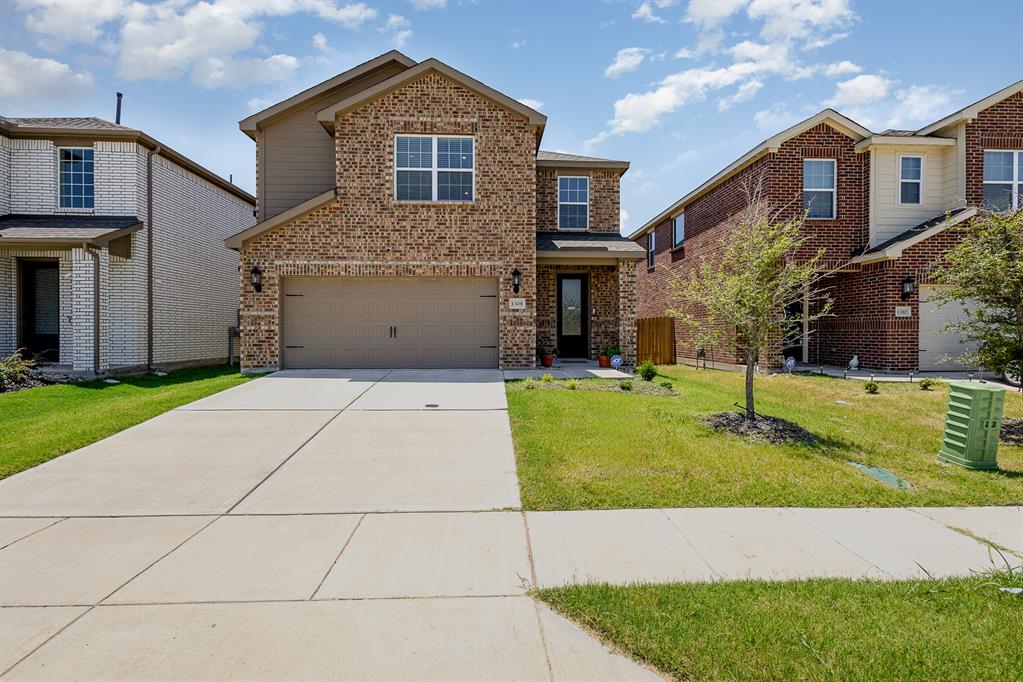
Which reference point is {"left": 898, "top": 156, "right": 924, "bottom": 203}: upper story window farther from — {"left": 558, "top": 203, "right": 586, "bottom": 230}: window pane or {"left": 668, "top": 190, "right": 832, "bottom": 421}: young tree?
{"left": 668, "top": 190, "right": 832, "bottom": 421}: young tree

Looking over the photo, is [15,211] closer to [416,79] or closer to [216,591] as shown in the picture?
[416,79]

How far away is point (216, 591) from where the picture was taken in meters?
3.62

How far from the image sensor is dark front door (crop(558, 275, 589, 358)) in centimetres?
1677

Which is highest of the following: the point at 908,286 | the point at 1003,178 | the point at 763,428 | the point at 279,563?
the point at 1003,178

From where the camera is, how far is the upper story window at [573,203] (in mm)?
16594

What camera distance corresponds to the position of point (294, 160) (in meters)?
15.1

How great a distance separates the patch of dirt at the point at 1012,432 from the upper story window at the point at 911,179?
9451mm

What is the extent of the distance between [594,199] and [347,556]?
47.1ft

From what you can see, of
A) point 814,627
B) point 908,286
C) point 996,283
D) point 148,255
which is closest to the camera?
point 814,627

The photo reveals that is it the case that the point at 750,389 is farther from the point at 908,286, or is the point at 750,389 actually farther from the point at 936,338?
the point at 936,338

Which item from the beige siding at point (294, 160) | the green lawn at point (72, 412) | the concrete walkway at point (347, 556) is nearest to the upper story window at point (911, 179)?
the concrete walkway at point (347, 556)

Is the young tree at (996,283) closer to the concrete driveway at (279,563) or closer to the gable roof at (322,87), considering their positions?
the concrete driveway at (279,563)

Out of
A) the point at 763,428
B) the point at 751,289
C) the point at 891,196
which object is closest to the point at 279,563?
the point at 763,428

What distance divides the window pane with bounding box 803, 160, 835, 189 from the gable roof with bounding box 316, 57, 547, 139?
25.2ft
